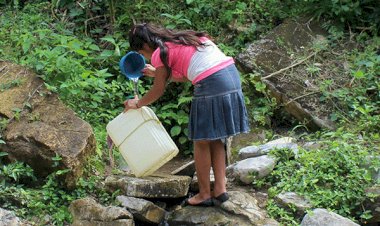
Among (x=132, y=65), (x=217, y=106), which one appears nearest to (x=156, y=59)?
(x=132, y=65)

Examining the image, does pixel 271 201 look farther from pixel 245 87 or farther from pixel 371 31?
pixel 371 31

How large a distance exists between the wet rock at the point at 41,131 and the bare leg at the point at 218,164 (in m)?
1.02

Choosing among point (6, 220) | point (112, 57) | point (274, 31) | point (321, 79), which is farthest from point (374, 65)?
point (6, 220)

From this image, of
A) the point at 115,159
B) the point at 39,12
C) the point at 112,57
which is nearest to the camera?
the point at 115,159

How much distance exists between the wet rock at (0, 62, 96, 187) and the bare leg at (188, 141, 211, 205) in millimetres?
895

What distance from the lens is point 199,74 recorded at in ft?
13.6

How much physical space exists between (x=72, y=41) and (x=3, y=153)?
206cm

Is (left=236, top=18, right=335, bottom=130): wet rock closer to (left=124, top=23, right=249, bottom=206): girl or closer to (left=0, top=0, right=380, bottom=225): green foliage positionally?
(left=0, top=0, right=380, bottom=225): green foliage

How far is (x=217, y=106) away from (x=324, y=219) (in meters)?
1.06

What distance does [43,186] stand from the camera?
447 centimetres

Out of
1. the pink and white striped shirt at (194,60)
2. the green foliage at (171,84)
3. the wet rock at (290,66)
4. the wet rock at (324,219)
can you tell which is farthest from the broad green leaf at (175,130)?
the wet rock at (324,219)

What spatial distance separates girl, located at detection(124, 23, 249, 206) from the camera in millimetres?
4152

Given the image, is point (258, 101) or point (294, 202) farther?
point (258, 101)

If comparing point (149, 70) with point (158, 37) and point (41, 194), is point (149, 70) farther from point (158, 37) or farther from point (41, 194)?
point (41, 194)
